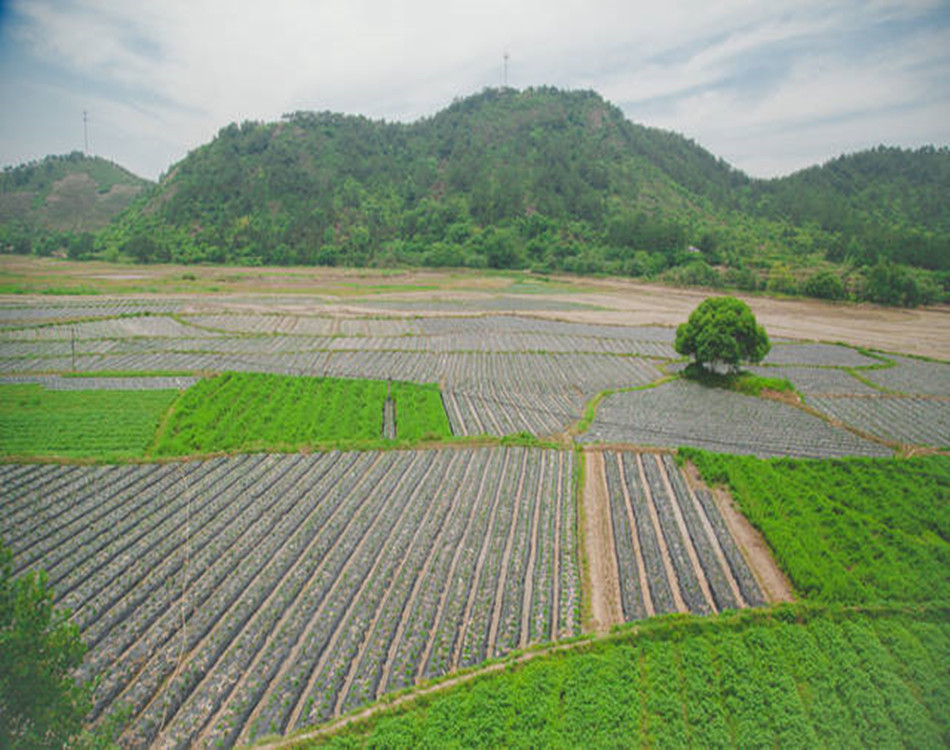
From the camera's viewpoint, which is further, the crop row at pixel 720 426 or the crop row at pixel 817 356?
the crop row at pixel 817 356

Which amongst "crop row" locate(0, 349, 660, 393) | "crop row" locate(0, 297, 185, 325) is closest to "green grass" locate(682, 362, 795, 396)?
"crop row" locate(0, 349, 660, 393)

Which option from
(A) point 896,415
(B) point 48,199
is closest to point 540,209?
(A) point 896,415

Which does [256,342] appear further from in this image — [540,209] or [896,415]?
[540,209]

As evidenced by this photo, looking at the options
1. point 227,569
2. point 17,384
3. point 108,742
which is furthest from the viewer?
point 17,384

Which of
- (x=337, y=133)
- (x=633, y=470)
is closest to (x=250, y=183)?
(x=337, y=133)

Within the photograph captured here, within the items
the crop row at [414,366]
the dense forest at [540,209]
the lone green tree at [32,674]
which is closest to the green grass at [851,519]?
the crop row at [414,366]

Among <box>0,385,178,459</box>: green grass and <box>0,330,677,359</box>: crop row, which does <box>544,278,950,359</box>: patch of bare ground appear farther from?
<box>0,385,178,459</box>: green grass

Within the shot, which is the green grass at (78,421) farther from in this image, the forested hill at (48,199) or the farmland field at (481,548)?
the forested hill at (48,199)

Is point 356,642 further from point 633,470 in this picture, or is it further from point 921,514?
point 921,514
